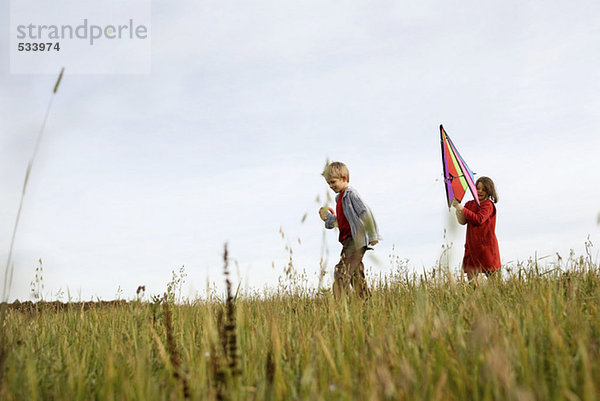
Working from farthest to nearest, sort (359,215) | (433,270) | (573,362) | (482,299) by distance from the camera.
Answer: (359,215)
(433,270)
(482,299)
(573,362)

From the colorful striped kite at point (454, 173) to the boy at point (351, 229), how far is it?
1.01 m

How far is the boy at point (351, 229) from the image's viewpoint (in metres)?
5.80

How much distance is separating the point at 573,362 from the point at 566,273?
11.1 ft

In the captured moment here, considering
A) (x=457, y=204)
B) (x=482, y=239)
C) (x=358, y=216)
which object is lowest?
(x=482, y=239)

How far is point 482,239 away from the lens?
6.61 metres

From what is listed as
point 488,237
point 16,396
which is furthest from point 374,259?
point 488,237

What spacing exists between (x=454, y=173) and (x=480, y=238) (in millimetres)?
1106

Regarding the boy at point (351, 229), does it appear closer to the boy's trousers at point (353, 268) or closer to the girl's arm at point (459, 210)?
the boy's trousers at point (353, 268)

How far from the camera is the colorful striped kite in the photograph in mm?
5895

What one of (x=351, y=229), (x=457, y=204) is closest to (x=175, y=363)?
(x=351, y=229)

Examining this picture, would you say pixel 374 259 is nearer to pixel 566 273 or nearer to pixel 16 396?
pixel 16 396

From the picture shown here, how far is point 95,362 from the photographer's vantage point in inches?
100

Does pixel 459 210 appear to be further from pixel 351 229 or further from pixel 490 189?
pixel 351 229

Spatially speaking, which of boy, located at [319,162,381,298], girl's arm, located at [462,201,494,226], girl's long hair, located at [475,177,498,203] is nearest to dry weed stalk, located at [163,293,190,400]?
boy, located at [319,162,381,298]
